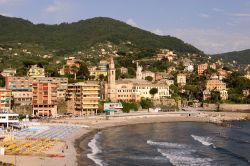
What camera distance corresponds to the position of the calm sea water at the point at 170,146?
5197 cm

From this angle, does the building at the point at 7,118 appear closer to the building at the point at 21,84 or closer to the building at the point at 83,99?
the building at the point at 21,84

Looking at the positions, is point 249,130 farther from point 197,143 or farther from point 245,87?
point 245,87

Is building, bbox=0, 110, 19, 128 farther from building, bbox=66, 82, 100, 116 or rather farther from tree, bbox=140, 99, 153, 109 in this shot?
tree, bbox=140, 99, 153, 109

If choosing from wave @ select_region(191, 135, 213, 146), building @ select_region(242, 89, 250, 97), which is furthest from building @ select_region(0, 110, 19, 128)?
building @ select_region(242, 89, 250, 97)

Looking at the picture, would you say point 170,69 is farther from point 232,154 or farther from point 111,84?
point 232,154

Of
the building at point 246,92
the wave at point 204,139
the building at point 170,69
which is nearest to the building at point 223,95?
the building at point 246,92

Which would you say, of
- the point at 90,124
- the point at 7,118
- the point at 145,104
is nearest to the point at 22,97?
the point at 90,124

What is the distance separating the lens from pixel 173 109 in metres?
125

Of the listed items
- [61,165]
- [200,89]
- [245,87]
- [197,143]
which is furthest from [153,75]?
[61,165]

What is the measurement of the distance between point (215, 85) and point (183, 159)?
321 ft

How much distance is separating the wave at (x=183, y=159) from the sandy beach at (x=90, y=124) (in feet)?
28.3

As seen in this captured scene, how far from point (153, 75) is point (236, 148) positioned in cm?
9542

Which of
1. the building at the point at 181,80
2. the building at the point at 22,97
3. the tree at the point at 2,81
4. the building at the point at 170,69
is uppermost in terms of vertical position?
the building at the point at 170,69

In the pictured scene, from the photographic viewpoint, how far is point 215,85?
148 m
